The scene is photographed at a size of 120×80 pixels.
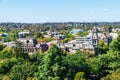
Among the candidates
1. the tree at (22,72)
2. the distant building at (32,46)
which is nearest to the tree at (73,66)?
the tree at (22,72)

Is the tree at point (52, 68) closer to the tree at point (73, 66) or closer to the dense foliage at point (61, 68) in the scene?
the dense foliage at point (61, 68)

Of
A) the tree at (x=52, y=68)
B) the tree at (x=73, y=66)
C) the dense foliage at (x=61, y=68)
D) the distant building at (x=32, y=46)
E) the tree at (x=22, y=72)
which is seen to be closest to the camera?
the tree at (x=52, y=68)

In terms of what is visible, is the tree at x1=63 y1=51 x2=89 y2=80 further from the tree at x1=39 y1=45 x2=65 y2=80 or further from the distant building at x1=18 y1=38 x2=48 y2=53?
the distant building at x1=18 y1=38 x2=48 y2=53

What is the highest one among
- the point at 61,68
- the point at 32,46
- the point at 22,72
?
the point at 61,68

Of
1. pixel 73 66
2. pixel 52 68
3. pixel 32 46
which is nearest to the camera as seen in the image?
pixel 52 68

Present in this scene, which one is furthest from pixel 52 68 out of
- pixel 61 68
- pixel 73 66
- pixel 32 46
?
pixel 32 46

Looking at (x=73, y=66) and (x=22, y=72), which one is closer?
(x=22, y=72)

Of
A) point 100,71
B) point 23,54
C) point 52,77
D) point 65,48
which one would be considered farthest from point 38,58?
point 65,48

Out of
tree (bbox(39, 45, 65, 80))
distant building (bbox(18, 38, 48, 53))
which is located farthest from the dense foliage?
distant building (bbox(18, 38, 48, 53))

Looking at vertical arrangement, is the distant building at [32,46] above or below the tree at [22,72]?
below

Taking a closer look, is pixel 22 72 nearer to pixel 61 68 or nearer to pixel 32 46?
pixel 61 68

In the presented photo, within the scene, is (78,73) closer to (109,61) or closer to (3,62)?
(109,61)
